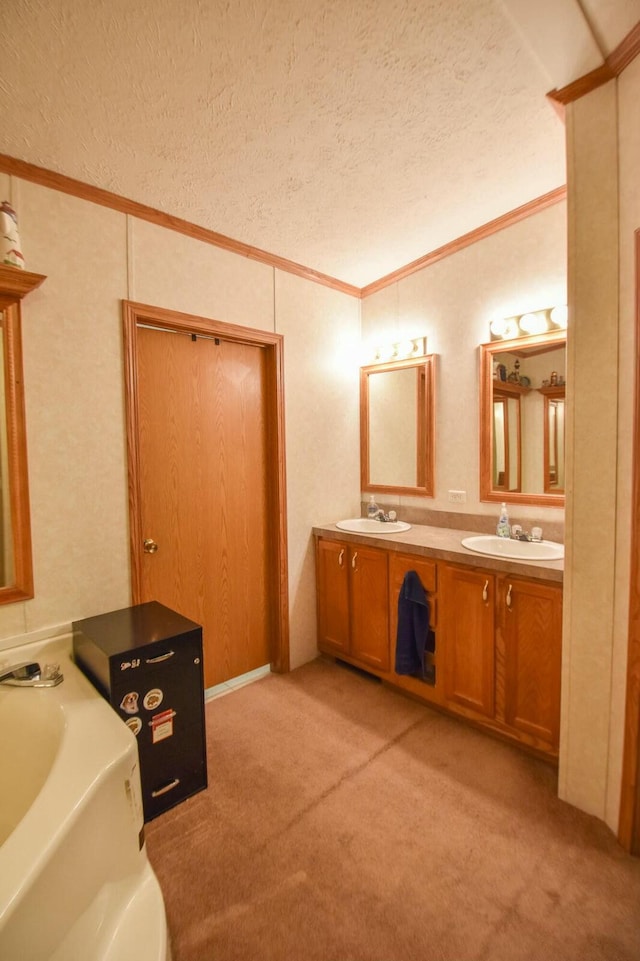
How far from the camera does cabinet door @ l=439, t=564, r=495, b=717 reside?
207cm

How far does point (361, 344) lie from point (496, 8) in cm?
208

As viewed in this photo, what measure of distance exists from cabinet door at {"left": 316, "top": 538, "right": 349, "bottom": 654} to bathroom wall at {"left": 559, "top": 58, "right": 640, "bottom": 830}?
139cm

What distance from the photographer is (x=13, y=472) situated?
1760 mm

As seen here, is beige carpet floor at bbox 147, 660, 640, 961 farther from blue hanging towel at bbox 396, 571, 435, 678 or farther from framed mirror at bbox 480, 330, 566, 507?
framed mirror at bbox 480, 330, 566, 507

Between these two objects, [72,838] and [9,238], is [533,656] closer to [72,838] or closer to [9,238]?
[72,838]

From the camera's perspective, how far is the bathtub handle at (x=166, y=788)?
1.73 metres

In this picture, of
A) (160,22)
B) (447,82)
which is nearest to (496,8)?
(447,82)

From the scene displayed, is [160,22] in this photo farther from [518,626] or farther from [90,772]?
[518,626]

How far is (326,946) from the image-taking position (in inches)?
48.6

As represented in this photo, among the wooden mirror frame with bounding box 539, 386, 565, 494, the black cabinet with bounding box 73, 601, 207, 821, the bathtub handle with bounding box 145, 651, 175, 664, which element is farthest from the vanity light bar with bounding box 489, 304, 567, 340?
the bathtub handle with bounding box 145, 651, 175, 664

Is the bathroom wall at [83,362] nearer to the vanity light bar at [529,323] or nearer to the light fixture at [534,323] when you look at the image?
the vanity light bar at [529,323]

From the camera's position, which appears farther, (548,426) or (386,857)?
(548,426)

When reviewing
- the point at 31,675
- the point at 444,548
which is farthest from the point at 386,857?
the point at 31,675

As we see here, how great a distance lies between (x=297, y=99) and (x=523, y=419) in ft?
6.08
